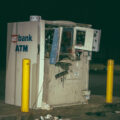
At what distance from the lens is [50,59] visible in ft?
30.2

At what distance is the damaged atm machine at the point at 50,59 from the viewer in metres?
9.12

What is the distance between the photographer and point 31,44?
30.2ft

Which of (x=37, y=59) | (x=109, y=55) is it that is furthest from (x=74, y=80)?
(x=109, y=55)

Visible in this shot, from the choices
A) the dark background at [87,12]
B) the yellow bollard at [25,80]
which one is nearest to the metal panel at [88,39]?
the yellow bollard at [25,80]

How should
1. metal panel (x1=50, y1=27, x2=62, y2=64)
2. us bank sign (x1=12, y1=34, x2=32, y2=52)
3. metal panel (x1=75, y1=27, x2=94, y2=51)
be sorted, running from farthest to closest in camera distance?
metal panel (x1=75, y1=27, x2=94, y2=51)
us bank sign (x1=12, y1=34, x2=32, y2=52)
metal panel (x1=50, y1=27, x2=62, y2=64)

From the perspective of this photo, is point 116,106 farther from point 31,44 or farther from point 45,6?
point 45,6

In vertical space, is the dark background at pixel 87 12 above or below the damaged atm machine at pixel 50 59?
above

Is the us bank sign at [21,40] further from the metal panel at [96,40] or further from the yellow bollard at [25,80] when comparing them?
the metal panel at [96,40]

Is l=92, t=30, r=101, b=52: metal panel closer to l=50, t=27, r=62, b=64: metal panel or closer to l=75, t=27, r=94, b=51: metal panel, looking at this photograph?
l=75, t=27, r=94, b=51: metal panel

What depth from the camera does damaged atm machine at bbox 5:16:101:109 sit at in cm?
912

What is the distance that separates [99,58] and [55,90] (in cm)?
2750

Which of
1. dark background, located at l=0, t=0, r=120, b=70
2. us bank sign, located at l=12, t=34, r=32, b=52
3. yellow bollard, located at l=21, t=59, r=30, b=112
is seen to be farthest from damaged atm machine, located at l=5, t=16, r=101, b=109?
dark background, located at l=0, t=0, r=120, b=70

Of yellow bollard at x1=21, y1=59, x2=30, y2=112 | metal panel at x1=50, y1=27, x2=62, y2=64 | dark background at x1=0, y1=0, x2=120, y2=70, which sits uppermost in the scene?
dark background at x1=0, y1=0, x2=120, y2=70

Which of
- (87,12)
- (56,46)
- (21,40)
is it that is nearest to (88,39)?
(56,46)
